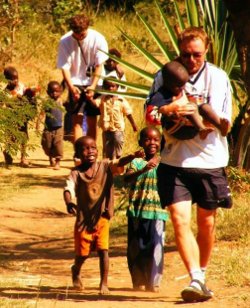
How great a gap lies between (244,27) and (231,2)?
303 millimetres

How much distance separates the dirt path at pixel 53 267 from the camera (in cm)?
765

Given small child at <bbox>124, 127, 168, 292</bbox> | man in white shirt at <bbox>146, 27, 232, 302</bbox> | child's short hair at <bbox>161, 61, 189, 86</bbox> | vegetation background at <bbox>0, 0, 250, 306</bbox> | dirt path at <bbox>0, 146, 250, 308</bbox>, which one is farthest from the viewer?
vegetation background at <bbox>0, 0, 250, 306</bbox>

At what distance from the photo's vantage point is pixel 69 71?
13.3 meters

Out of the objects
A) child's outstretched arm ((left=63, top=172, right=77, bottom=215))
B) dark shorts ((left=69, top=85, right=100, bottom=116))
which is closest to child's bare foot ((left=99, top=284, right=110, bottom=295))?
child's outstretched arm ((left=63, top=172, right=77, bottom=215))

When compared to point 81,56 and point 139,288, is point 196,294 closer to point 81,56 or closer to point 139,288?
point 139,288

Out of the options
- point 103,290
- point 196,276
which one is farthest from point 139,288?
point 196,276

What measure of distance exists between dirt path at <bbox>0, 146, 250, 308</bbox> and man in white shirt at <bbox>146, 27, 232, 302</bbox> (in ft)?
1.19

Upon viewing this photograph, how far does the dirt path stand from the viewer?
7652 mm

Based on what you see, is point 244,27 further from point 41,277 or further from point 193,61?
point 41,277

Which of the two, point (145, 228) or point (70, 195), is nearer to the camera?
point (70, 195)

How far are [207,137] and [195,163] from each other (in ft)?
0.62

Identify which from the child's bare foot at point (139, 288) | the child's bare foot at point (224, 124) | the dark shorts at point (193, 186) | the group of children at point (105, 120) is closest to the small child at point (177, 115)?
the child's bare foot at point (224, 124)

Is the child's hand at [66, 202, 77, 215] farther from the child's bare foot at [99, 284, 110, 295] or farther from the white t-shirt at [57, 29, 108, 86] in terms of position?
the white t-shirt at [57, 29, 108, 86]

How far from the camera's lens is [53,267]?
388 inches
